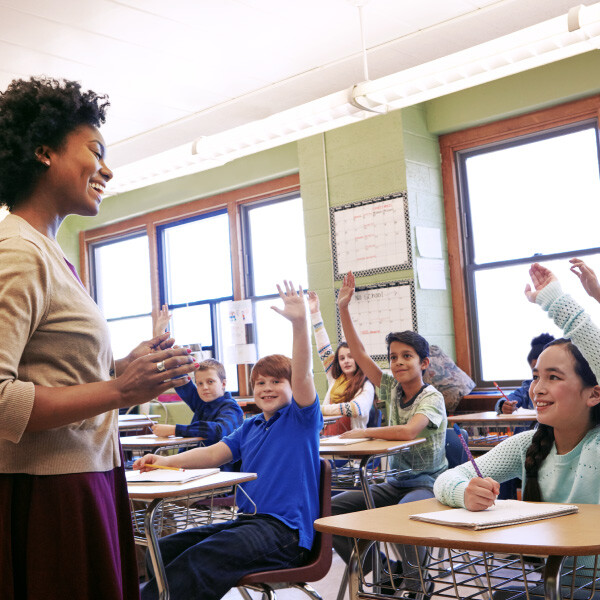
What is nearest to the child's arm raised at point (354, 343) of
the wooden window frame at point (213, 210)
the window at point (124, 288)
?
the wooden window frame at point (213, 210)

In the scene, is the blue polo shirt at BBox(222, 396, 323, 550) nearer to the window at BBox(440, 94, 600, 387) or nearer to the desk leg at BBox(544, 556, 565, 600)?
the desk leg at BBox(544, 556, 565, 600)

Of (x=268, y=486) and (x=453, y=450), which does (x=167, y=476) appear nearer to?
(x=268, y=486)

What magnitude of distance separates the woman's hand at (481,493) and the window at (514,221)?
137 inches

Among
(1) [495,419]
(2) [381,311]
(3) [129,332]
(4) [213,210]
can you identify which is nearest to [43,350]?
(1) [495,419]

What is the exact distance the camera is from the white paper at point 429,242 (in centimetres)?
539

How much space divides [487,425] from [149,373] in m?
3.18

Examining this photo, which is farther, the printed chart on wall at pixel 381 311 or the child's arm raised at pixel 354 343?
the printed chart on wall at pixel 381 311

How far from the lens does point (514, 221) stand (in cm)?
534

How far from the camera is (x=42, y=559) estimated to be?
44.3 inches

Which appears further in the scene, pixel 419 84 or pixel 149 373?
pixel 419 84

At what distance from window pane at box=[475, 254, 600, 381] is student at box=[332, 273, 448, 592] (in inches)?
73.4

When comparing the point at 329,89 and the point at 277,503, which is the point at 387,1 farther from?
the point at 277,503

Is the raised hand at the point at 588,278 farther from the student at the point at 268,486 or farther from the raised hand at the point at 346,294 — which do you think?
the raised hand at the point at 346,294

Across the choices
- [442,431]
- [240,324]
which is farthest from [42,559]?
[240,324]
